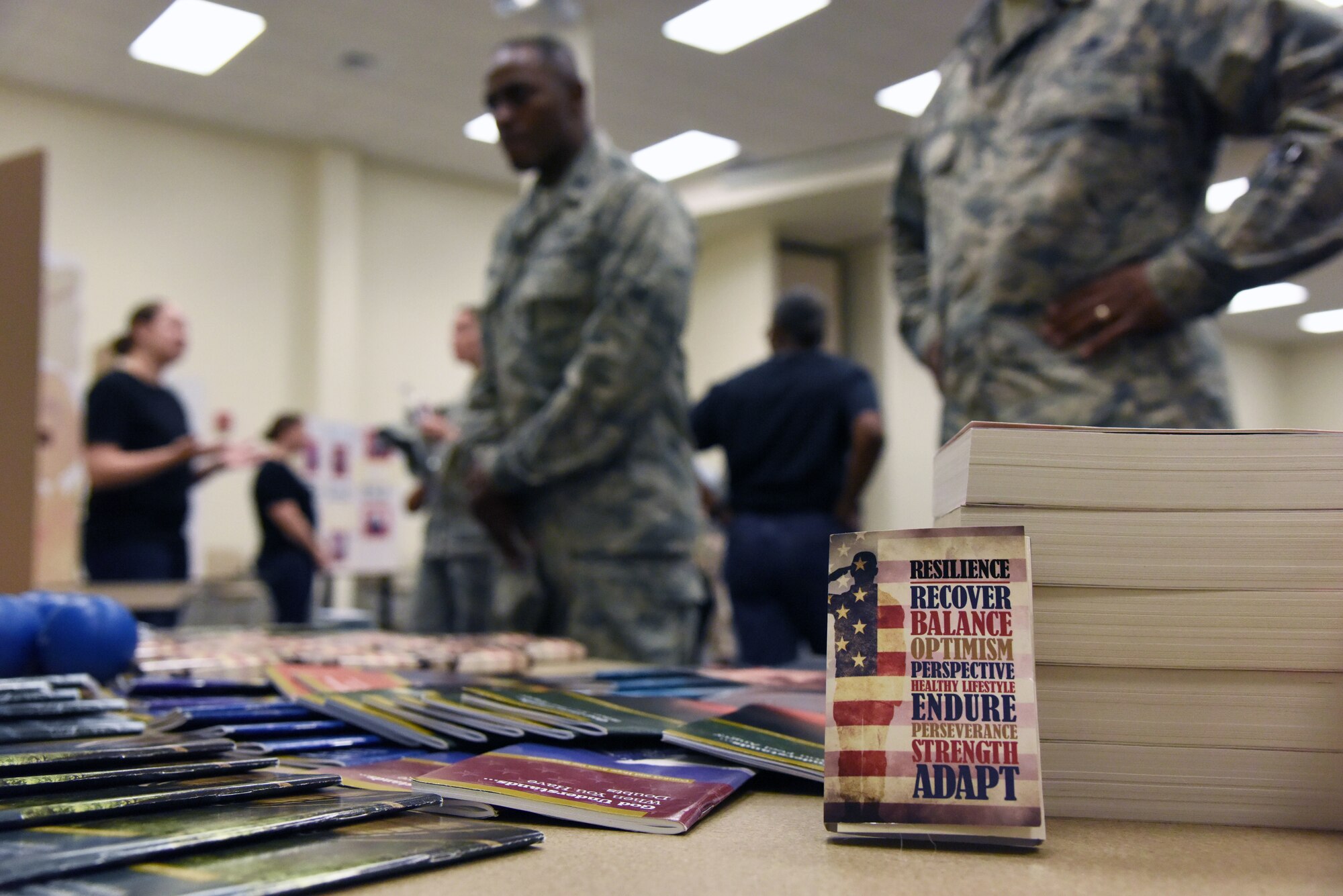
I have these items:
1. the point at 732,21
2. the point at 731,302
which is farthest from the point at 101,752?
the point at 731,302

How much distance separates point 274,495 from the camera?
4559 millimetres

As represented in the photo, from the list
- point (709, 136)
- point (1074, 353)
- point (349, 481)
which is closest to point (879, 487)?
point (709, 136)

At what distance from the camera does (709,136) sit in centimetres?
681

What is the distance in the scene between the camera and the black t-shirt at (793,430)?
285 centimetres

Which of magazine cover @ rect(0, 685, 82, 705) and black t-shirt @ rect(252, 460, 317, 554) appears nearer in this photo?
magazine cover @ rect(0, 685, 82, 705)

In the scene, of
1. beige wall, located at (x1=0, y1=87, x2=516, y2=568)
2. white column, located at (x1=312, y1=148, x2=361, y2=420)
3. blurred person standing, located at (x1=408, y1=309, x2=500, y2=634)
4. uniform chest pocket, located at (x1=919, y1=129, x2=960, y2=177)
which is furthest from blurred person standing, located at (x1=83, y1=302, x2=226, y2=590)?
white column, located at (x1=312, y1=148, x2=361, y2=420)

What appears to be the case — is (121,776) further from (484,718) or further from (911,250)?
(911,250)

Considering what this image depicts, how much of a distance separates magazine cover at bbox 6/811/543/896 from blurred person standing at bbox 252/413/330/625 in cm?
431

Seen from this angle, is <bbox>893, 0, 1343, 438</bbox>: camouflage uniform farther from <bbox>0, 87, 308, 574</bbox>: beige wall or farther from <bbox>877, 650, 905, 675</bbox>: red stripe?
<bbox>0, 87, 308, 574</bbox>: beige wall

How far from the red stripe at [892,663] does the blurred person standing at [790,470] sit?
2.19 meters

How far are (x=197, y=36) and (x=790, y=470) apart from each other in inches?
172

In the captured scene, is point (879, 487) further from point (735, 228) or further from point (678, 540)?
point (678, 540)

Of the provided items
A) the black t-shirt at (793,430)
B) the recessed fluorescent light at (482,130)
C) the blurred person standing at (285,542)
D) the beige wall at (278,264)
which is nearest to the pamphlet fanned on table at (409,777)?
the black t-shirt at (793,430)

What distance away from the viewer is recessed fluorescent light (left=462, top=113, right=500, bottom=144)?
6.50m
